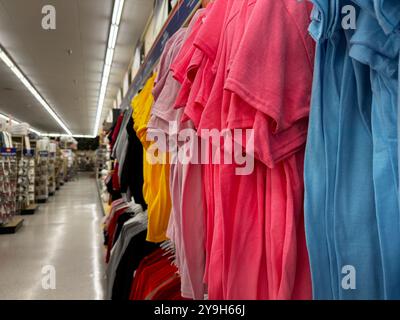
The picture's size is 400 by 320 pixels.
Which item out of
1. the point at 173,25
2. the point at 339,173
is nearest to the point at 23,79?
the point at 173,25

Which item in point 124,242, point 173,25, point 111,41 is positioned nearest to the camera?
point 124,242

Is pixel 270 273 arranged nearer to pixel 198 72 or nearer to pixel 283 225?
pixel 283 225

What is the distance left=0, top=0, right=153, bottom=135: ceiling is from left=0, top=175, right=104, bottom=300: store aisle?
3811mm

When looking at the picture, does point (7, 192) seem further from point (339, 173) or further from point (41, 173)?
point (339, 173)

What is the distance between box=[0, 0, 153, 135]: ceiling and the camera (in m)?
5.06

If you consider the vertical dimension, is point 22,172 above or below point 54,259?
above

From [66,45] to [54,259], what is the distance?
14.8ft

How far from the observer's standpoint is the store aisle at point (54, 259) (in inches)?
134

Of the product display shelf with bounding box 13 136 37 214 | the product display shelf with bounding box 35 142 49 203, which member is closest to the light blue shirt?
the product display shelf with bounding box 13 136 37 214

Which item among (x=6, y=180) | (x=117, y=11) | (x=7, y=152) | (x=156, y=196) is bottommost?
(x=6, y=180)

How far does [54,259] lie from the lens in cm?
446

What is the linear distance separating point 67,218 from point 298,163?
771cm

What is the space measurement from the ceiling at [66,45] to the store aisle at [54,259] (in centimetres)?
381

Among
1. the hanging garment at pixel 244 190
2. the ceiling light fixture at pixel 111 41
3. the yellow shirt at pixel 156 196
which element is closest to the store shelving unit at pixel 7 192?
the ceiling light fixture at pixel 111 41
